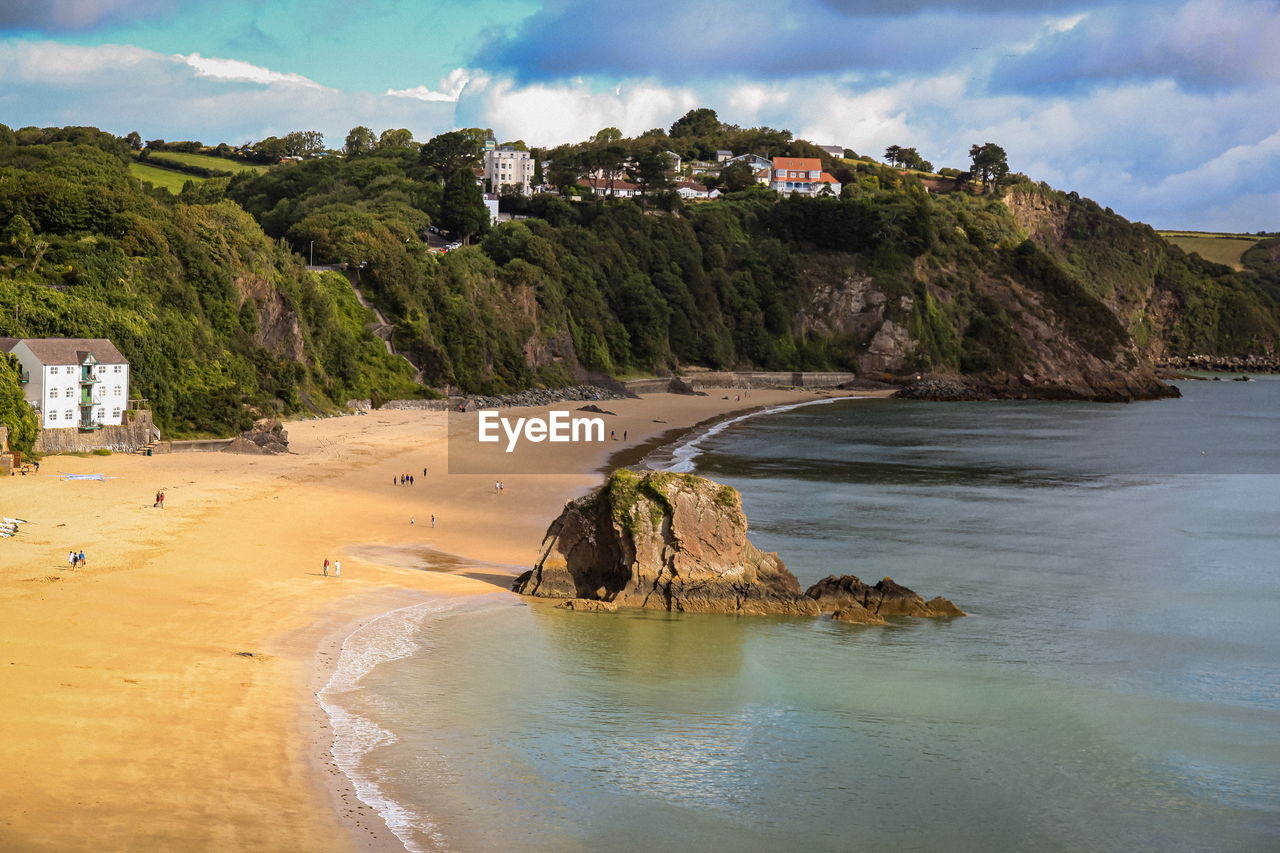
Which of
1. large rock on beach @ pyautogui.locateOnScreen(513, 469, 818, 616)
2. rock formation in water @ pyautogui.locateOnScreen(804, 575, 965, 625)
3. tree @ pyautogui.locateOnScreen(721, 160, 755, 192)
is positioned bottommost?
rock formation in water @ pyautogui.locateOnScreen(804, 575, 965, 625)

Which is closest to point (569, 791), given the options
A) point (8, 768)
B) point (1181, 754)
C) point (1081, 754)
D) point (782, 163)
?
point (8, 768)

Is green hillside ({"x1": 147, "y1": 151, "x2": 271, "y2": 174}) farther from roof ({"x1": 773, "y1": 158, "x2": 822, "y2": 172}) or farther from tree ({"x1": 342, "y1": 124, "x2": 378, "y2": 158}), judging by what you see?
roof ({"x1": 773, "y1": 158, "x2": 822, "y2": 172})

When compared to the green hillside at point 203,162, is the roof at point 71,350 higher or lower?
lower

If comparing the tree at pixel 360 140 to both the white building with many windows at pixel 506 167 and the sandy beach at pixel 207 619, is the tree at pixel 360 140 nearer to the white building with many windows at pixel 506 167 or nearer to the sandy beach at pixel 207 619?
the white building with many windows at pixel 506 167

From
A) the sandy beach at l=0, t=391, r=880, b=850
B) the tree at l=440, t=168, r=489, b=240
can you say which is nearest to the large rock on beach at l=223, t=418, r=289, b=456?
the sandy beach at l=0, t=391, r=880, b=850

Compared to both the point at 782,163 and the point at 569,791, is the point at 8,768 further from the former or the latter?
the point at 782,163

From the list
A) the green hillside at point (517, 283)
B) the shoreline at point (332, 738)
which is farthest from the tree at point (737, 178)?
the shoreline at point (332, 738)

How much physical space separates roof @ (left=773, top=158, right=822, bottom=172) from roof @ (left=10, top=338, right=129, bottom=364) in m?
117

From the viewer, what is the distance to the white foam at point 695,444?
50.8 m

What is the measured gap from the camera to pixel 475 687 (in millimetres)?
21266

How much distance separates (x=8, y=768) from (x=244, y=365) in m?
46.3

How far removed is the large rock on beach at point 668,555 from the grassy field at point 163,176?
353ft

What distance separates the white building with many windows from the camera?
419ft

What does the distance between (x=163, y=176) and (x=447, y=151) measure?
35.8 metres
